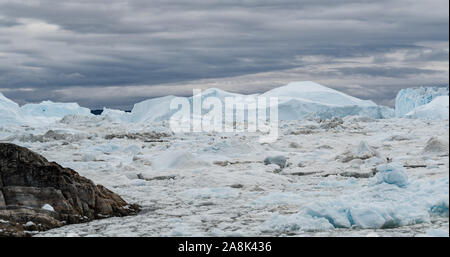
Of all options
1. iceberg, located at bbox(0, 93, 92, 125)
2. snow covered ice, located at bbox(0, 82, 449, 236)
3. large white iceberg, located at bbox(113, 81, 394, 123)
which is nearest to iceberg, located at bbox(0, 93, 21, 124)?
iceberg, located at bbox(0, 93, 92, 125)

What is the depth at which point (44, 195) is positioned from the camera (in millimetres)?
8586

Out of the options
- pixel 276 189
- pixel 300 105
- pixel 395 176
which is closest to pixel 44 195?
pixel 276 189

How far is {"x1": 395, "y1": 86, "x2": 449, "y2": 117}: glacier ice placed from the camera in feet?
155

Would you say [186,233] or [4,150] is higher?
[4,150]

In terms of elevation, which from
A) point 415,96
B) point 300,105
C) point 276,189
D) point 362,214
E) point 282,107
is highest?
point 415,96

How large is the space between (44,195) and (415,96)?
43.5 metres

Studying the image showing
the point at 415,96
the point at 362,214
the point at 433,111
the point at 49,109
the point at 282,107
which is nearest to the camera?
the point at 362,214

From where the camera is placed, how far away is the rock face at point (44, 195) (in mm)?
8156

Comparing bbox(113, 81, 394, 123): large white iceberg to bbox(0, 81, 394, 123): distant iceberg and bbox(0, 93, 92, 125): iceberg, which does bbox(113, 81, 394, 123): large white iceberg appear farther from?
bbox(0, 93, 92, 125): iceberg

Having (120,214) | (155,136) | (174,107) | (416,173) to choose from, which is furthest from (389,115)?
(120,214)

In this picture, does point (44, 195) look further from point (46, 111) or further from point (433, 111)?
point (46, 111)
